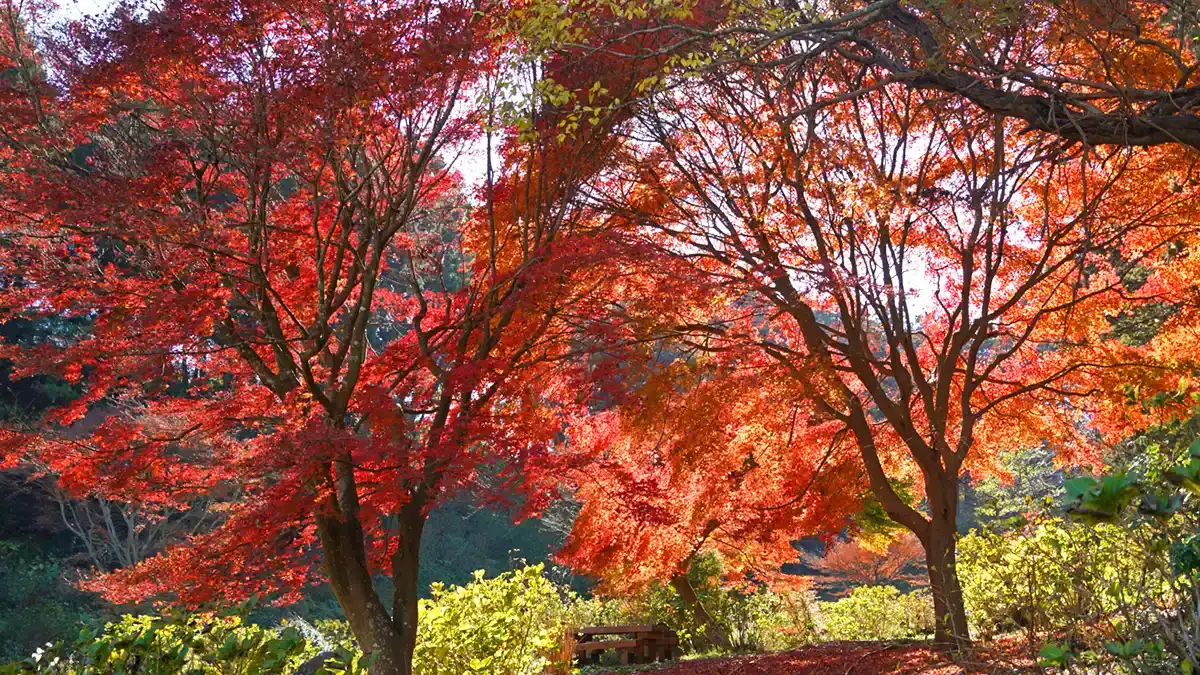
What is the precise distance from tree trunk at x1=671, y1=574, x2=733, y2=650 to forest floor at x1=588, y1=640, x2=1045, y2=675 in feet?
9.04

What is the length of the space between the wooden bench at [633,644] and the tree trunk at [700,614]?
760 millimetres

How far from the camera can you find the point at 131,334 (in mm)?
6484

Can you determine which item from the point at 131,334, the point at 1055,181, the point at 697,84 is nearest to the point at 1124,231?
the point at 1055,181

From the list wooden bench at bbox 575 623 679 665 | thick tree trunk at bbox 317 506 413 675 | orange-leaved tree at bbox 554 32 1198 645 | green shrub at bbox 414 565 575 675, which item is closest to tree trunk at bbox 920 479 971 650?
orange-leaved tree at bbox 554 32 1198 645

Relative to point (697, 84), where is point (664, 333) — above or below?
below

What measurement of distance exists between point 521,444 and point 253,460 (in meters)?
1.56

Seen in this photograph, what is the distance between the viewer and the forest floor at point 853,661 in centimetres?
632

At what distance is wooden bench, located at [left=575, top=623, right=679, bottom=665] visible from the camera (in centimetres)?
1148

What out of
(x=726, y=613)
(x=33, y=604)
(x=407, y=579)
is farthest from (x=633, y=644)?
(x=33, y=604)

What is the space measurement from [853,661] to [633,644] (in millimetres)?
4407

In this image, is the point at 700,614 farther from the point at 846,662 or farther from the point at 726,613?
the point at 846,662

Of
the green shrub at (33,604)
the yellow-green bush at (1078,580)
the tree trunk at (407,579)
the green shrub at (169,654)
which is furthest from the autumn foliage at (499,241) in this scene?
the green shrub at (33,604)

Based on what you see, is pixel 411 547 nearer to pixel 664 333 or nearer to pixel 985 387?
pixel 664 333

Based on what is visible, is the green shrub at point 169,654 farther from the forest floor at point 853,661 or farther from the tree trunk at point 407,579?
the forest floor at point 853,661
